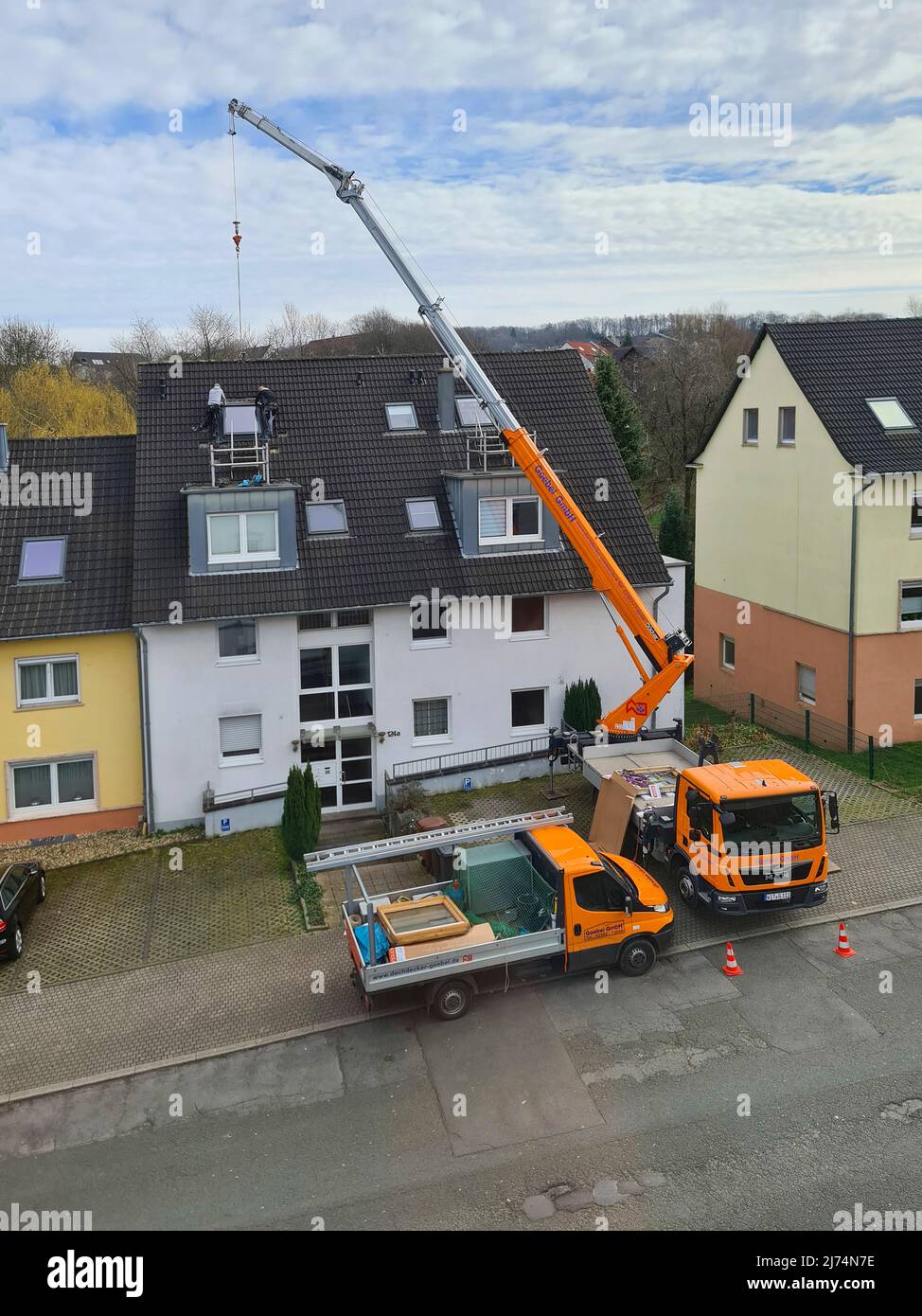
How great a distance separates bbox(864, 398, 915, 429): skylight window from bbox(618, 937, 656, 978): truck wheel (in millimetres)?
14863

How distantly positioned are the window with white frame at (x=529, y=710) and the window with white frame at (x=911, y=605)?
864cm

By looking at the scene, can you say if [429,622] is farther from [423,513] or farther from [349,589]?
[423,513]

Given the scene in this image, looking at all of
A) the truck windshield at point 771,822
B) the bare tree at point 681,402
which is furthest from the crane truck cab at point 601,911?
the bare tree at point 681,402

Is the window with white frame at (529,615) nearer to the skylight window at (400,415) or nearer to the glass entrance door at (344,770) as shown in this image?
the glass entrance door at (344,770)

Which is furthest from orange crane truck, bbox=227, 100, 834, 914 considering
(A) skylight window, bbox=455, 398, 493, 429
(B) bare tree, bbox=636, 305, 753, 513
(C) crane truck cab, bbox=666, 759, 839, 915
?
(B) bare tree, bbox=636, 305, 753, 513

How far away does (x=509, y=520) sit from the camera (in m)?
21.0

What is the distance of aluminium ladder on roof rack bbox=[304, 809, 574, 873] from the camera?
42.7 ft

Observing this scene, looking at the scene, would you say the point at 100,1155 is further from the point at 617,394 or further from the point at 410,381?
the point at 617,394

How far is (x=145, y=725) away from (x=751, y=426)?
17.3 metres

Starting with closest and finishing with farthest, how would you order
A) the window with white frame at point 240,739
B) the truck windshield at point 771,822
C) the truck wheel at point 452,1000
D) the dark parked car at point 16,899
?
the truck wheel at point 452,1000, the truck windshield at point 771,822, the dark parked car at point 16,899, the window with white frame at point 240,739

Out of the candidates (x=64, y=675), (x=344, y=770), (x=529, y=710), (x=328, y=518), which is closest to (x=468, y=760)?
(x=529, y=710)

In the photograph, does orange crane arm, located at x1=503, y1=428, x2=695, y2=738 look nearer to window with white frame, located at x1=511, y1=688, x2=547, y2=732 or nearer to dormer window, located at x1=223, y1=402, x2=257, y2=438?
window with white frame, located at x1=511, y1=688, x2=547, y2=732

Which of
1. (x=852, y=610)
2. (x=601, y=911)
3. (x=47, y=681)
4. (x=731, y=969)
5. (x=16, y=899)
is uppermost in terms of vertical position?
(x=852, y=610)

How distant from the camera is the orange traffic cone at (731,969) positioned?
13.9 meters
